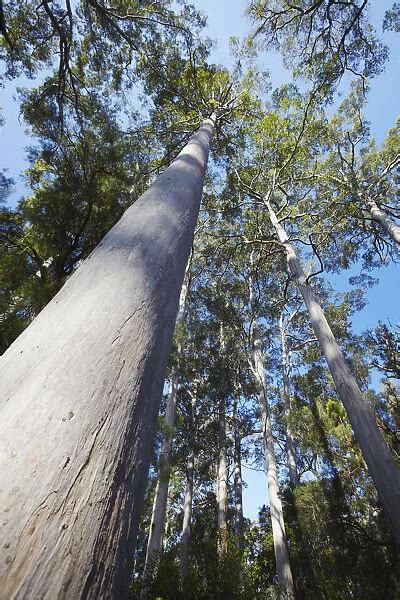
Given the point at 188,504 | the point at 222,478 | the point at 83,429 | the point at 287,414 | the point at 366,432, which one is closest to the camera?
the point at 83,429

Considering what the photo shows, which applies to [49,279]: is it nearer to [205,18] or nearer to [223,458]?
[205,18]

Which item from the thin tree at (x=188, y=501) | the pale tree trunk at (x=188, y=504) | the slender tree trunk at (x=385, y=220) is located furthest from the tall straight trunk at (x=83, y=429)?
the slender tree trunk at (x=385, y=220)

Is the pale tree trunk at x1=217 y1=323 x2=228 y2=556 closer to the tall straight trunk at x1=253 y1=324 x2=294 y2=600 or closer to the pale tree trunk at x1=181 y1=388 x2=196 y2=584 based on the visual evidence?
the pale tree trunk at x1=181 y1=388 x2=196 y2=584

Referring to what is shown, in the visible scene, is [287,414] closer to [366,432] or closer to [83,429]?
[366,432]

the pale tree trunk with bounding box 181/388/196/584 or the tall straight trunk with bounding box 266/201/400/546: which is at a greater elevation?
the pale tree trunk with bounding box 181/388/196/584

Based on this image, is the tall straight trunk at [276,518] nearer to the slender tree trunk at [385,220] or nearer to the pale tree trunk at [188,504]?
the pale tree trunk at [188,504]

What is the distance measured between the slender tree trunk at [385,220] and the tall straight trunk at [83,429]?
32.5 ft

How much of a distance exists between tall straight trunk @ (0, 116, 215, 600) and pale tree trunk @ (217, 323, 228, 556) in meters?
7.67

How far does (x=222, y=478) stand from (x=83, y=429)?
39.1 ft

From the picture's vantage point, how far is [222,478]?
11.1m

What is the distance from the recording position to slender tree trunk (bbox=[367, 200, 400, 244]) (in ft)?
30.3

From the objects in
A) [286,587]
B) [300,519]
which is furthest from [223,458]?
[286,587]

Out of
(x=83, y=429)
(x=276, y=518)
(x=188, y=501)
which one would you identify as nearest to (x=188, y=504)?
(x=188, y=501)

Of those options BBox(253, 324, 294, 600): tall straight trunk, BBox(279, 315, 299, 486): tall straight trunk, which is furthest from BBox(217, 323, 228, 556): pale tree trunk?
BBox(279, 315, 299, 486): tall straight trunk
